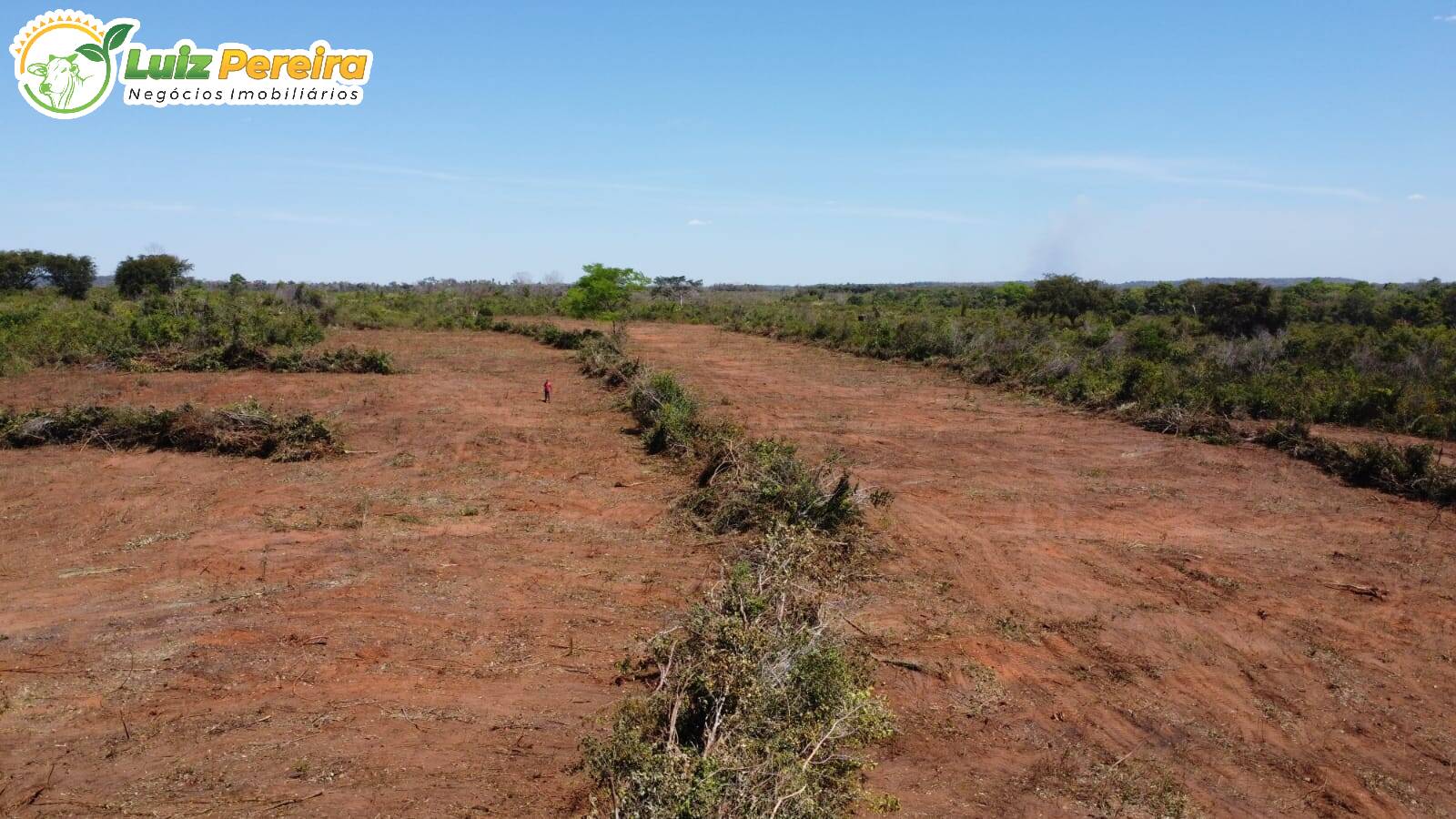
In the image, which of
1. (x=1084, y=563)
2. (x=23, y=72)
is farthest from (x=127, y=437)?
(x=1084, y=563)

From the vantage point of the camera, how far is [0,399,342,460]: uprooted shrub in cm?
1170

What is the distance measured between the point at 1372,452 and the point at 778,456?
839 centimetres

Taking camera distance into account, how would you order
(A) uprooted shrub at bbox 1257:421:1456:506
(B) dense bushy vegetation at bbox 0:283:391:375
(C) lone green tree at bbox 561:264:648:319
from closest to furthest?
(A) uprooted shrub at bbox 1257:421:1456:506 → (B) dense bushy vegetation at bbox 0:283:391:375 → (C) lone green tree at bbox 561:264:648:319

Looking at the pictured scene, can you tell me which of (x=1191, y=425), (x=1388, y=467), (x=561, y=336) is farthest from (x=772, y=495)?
(x=561, y=336)

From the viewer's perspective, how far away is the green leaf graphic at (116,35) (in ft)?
43.3

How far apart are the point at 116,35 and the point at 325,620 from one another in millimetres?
12245

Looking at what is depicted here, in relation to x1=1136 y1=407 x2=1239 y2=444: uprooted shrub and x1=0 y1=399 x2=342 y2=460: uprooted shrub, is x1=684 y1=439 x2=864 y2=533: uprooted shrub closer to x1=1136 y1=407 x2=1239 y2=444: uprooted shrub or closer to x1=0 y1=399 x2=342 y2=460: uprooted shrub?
x1=0 y1=399 x2=342 y2=460: uprooted shrub

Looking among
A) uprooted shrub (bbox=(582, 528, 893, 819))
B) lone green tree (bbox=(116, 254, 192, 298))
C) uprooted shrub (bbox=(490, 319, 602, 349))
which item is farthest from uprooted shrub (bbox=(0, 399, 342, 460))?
lone green tree (bbox=(116, 254, 192, 298))

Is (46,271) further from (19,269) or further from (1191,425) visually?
(1191,425)

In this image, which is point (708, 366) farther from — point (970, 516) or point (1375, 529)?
point (1375, 529)

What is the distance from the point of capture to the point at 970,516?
9.53 metres

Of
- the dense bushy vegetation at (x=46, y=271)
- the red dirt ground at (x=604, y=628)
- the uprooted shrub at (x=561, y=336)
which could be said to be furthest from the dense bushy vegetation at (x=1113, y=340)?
the dense bushy vegetation at (x=46, y=271)

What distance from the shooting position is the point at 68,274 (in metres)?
43.8

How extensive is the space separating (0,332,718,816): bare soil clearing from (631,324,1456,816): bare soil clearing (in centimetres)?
224
